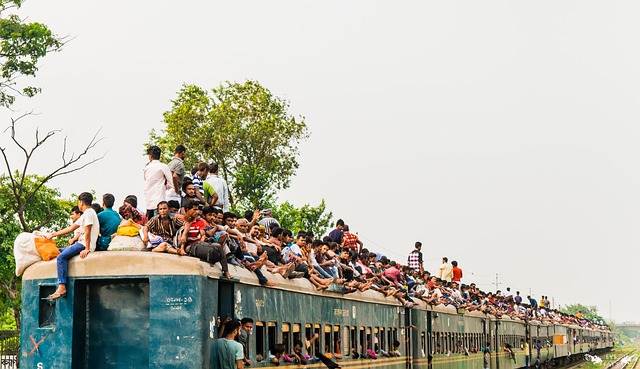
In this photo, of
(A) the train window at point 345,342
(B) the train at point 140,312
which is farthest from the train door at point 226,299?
(A) the train window at point 345,342

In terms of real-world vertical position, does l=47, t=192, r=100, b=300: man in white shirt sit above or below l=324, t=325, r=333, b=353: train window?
above

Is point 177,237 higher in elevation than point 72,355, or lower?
higher

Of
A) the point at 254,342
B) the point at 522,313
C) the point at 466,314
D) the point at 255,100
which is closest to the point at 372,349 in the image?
the point at 254,342

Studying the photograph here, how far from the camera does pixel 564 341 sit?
52812 millimetres

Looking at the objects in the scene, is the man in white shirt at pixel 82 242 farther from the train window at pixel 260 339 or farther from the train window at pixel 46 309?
the train window at pixel 260 339

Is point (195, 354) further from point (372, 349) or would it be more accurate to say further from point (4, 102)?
point (4, 102)

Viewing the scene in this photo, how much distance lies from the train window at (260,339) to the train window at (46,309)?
2576 millimetres

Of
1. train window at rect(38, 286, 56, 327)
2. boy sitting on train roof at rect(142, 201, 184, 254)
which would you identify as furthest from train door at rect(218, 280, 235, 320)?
train window at rect(38, 286, 56, 327)

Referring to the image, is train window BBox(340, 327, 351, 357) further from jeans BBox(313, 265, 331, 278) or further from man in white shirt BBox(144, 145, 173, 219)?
man in white shirt BBox(144, 145, 173, 219)

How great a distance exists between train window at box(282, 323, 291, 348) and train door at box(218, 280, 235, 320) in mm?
2204

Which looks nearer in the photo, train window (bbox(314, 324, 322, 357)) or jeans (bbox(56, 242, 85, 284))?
jeans (bbox(56, 242, 85, 284))

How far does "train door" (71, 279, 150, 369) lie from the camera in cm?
1059

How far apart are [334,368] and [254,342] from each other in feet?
9.98

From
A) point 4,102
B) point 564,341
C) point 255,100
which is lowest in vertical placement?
point 564,341
